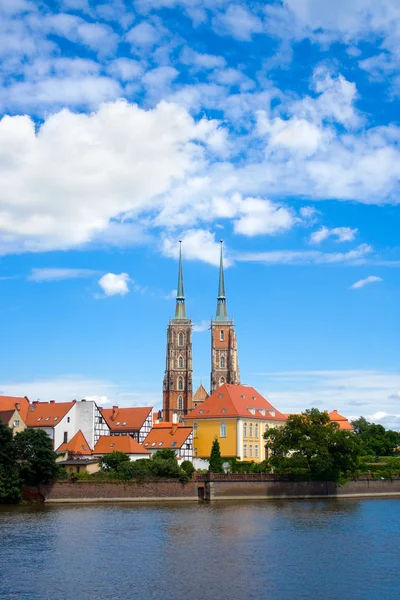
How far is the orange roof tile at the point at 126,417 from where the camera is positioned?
295 feet

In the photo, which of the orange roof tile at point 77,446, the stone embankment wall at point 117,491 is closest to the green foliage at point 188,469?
the stone embankment wall at point 117,491

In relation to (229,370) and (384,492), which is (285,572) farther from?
(229,370)

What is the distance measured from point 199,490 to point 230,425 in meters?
20.3

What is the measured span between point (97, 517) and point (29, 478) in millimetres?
13015

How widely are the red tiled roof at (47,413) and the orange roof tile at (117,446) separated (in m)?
6.02

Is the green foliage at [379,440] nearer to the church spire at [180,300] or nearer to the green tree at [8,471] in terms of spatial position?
the church spire at [180,300]

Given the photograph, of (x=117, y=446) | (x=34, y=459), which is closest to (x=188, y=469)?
(x=117, y=446)

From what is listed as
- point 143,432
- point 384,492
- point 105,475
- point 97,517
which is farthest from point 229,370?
point 97,517

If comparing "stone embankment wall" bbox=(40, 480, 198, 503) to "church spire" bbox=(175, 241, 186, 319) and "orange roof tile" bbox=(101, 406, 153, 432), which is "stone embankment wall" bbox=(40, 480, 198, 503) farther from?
"church spire" bbox=(175, 241, 186, 319)

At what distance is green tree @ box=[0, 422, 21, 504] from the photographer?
6041 centimetres

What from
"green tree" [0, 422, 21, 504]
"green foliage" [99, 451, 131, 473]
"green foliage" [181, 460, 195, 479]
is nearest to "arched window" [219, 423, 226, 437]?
"green foliage" [181, 460, 195, 479]

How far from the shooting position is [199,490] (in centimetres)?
6812

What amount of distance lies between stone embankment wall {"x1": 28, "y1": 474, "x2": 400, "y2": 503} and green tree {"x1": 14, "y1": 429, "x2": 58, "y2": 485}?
42.5 inches

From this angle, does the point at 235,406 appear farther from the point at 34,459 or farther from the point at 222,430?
the point at 34,459
